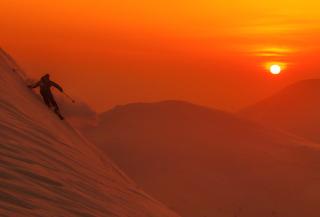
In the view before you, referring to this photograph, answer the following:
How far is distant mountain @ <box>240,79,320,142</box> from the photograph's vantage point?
252 feet

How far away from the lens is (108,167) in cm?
1045

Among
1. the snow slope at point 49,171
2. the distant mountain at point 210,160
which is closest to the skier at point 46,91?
the snow slope at point 49,171

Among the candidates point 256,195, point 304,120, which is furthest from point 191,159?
point 304,120

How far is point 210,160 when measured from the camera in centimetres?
2578

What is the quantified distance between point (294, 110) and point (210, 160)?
82838mm

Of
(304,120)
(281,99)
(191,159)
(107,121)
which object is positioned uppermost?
(281,99)

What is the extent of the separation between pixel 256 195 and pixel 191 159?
193 inches

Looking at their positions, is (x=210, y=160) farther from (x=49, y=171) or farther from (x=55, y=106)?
(x=49, y=171)

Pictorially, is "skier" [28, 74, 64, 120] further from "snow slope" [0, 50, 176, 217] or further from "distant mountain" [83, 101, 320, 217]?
"distant mountain" [83, 101, 320, 217]

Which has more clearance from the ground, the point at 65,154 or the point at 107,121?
the point at 107,121

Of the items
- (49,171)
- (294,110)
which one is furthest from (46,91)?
(294,110)

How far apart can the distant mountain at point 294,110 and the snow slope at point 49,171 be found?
181ft

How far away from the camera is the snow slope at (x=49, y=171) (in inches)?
221

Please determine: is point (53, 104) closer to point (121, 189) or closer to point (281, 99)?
point (121, 189)
